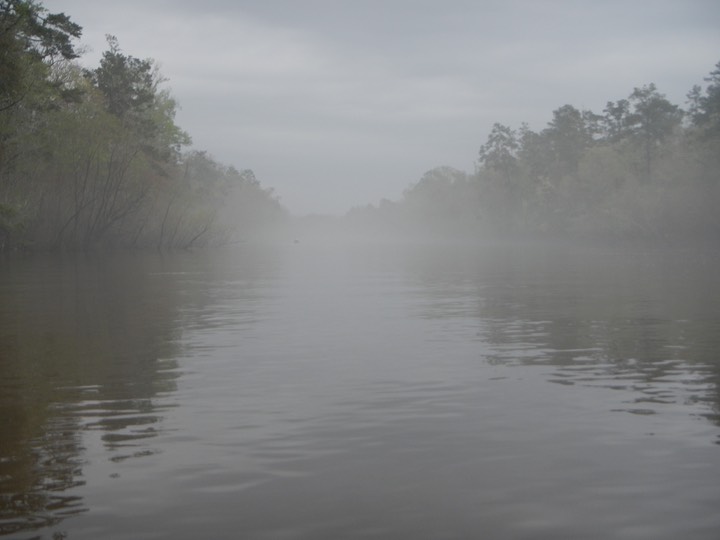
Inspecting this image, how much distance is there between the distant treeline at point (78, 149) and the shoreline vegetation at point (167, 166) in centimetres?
10

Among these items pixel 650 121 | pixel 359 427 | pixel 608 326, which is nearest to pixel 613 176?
pixel 650 121

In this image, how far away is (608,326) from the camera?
15305 millimetres

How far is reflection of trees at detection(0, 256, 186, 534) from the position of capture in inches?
226

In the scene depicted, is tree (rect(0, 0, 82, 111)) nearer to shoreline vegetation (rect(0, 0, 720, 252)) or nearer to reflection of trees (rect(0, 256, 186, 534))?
shoreline vegetation (rect(0, 0, 720, 252))

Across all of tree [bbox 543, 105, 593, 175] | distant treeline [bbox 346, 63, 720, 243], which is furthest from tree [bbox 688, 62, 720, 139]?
tree [bbox 543, 105, 593, 175]

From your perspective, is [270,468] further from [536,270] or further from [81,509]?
[536,270]

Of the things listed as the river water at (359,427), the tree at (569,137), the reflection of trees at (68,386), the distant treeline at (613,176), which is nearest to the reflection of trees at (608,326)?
the river water at (359,427)

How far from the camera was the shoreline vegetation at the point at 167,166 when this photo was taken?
38.3 metres

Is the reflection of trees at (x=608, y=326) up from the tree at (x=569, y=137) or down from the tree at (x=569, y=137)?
down

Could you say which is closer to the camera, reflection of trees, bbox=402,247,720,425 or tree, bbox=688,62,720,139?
reflection of trees, bbox=402,247,720,425

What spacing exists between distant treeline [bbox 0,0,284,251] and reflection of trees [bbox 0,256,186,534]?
1625cm

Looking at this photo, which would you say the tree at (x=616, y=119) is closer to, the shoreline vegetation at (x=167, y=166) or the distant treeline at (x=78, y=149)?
the shoreline vegetation at (x=167, y=166)

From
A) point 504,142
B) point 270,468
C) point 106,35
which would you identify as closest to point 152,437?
point 270,468

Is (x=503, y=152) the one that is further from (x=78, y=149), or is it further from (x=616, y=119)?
(x=78, y=149)
